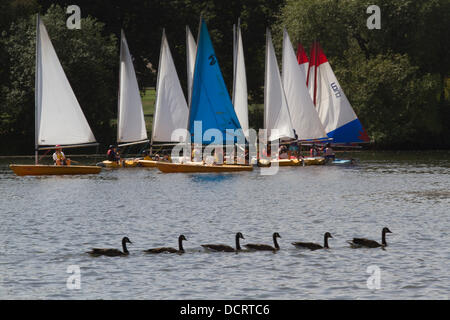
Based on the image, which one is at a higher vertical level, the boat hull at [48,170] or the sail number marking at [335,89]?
the sail number marking at [335,89]

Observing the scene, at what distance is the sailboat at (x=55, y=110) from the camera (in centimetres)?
7156

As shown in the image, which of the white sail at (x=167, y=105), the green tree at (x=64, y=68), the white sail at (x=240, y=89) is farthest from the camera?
the green tree at (x=64, y=68)

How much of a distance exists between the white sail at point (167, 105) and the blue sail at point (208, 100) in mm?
12836

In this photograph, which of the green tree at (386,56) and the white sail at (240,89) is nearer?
the white sail at (240,89)

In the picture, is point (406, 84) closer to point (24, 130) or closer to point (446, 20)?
point (446, 20)

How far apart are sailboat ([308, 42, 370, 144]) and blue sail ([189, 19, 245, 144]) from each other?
17082 mm

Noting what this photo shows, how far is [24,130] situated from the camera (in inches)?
3839

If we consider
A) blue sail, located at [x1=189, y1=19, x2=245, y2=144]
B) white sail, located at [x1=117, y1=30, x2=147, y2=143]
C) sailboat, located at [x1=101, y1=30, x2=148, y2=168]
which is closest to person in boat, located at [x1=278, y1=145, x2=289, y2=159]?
blue sail, located at [x1=189, y1=19, x2=245, y2=144]

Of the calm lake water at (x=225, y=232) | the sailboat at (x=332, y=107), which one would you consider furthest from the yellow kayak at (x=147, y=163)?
the sailboat at (x=332, y=107)

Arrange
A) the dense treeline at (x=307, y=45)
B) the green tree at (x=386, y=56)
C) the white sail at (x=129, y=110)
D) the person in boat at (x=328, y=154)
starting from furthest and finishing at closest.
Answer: the green tree at (x=386, y=56)
the dense treeline at (x=307, y=45)
the white sail at (x=129, y=110)
the person in boat at (x=328, y=154)

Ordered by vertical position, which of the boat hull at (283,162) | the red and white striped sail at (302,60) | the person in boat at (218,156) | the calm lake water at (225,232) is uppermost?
the red and white striped sail at (302,60)

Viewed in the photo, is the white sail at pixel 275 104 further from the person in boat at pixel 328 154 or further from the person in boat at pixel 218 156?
the person in boat at pixel 218 156
